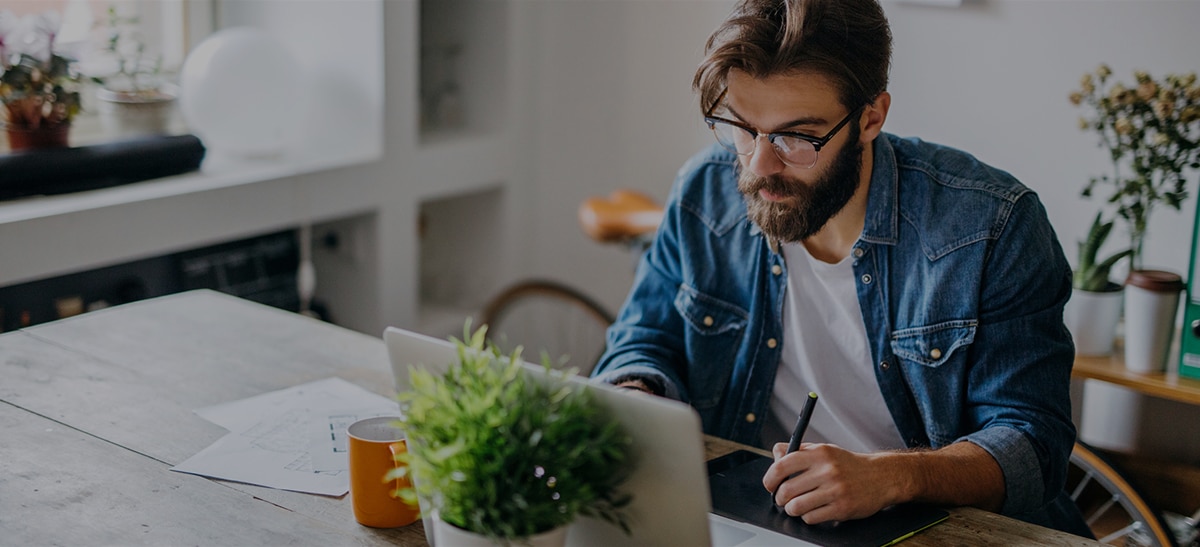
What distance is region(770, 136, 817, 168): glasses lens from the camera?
61.1 inches

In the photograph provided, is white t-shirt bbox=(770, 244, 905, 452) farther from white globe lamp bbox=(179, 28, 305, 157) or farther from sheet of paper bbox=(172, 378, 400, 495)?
white globe lamp bbox=(179, 28, 305, 157)

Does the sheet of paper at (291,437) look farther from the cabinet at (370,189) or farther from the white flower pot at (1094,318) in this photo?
the white flower pot at (1094,318)

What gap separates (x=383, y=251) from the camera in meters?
2.94

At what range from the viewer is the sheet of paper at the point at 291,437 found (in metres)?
1.40

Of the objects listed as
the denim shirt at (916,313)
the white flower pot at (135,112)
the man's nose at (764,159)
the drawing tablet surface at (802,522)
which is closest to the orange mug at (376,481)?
the drawing tablet surface at (802,522)

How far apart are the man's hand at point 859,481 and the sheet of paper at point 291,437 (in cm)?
51

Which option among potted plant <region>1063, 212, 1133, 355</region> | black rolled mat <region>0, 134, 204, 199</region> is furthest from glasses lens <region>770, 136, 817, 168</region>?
black rolled mat <region>0, 134, 204, 199</region>

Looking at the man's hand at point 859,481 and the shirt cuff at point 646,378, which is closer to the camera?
the man's hand at point 859,481

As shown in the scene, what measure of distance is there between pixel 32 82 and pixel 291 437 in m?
1.28

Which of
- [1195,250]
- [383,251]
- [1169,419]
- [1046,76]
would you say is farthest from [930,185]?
[383,251]

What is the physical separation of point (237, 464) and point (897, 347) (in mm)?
891

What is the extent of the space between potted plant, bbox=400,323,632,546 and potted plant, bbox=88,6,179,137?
181cm

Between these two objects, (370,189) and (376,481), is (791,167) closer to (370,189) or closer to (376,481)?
(376,481)

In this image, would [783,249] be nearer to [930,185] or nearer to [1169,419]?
[930,185]
